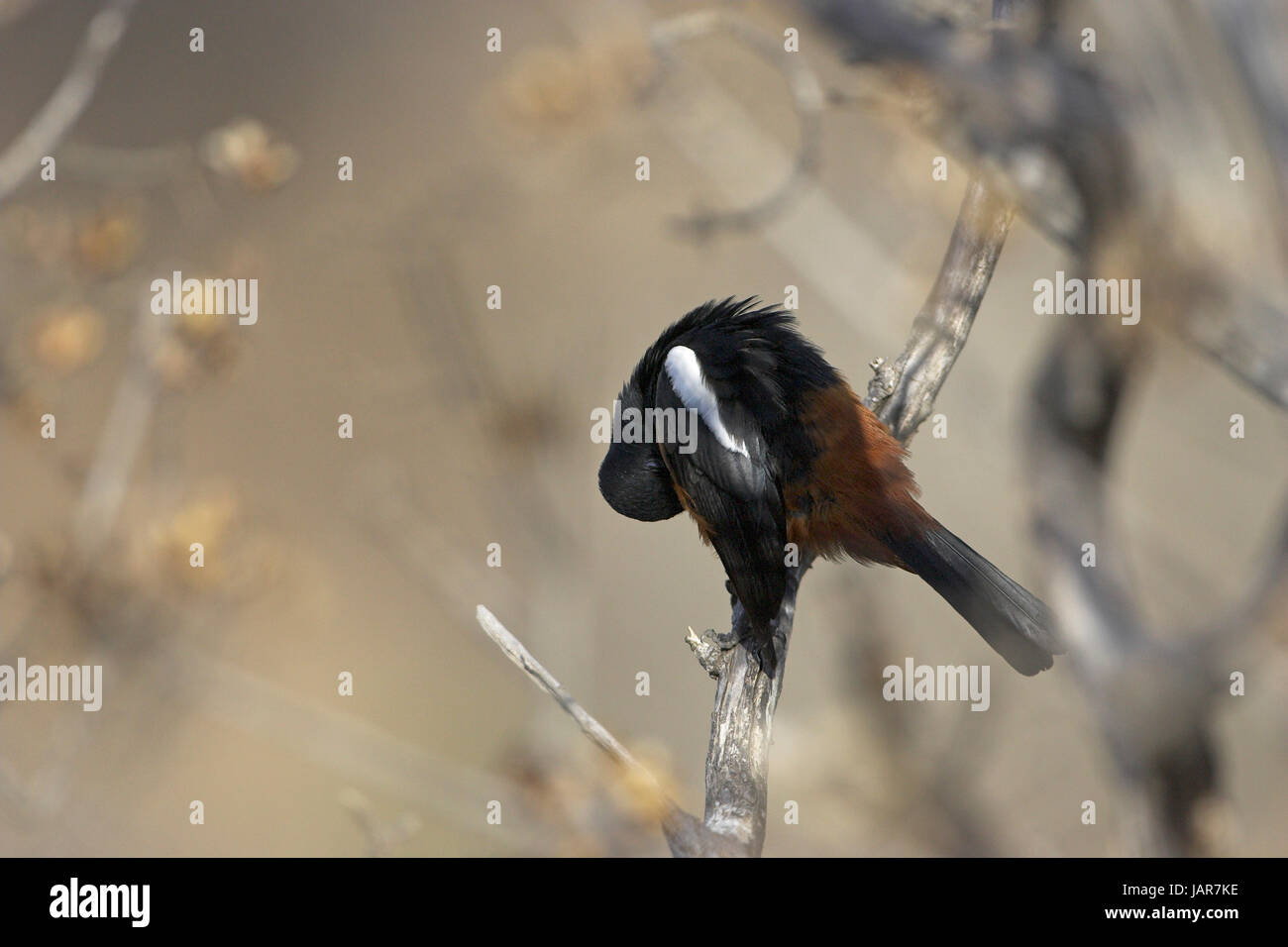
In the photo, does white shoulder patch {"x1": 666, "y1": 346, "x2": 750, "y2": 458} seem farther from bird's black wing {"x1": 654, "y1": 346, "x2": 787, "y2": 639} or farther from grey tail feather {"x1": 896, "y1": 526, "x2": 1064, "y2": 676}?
grey tail feather {"x1": 896, "y1": 526, "x2": 1064, "y2": 676}

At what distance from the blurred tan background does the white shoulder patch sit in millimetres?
483

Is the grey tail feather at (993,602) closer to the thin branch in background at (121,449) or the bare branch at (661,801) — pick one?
the bare branch at (661,801)

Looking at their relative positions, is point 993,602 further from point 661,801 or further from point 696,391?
point 661,801

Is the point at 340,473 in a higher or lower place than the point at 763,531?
higher

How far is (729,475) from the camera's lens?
11.0 feet

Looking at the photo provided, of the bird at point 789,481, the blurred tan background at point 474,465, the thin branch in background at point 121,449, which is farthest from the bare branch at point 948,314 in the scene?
the thin branch in background at point 121,449

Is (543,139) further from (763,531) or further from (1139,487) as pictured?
(1139,487)

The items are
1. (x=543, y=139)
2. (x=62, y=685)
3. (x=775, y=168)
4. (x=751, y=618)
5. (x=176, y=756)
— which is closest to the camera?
(x=751, y=618)

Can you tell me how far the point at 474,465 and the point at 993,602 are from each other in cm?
400

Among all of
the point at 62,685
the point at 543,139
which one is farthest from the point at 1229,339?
the point at 62,685

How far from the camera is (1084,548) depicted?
2479mm

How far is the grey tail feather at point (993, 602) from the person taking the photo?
313cm

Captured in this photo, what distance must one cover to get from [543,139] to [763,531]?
1669mm

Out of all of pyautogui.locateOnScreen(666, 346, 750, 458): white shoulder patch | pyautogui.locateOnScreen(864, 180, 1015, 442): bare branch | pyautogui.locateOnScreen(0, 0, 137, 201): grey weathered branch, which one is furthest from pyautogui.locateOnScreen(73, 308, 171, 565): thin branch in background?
pyautogui.locateOnScreen(864, 180, 1015, 442): bare branch
